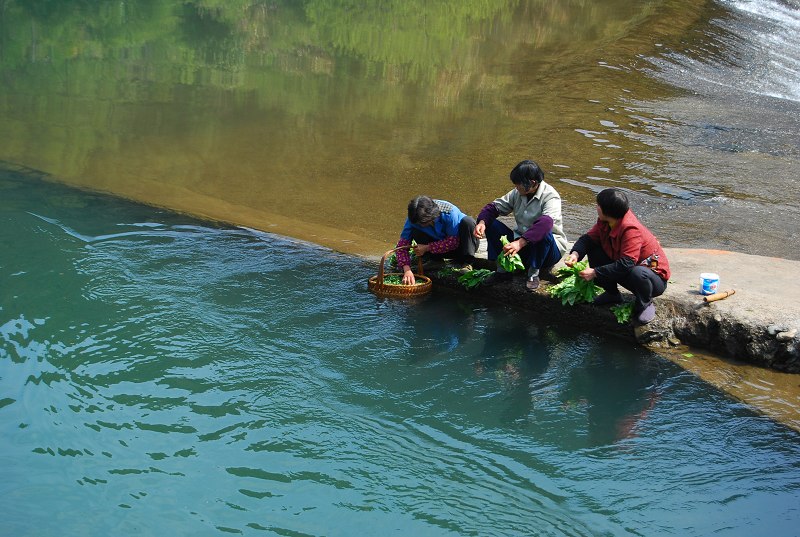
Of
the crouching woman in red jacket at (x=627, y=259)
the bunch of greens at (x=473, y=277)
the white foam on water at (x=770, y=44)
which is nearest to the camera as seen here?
the crouching woman in red jacket at (x=627, y=259)

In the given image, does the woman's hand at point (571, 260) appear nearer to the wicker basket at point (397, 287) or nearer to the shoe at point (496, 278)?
the shoe at point (496, 278)

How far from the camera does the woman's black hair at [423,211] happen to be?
6.50 metres

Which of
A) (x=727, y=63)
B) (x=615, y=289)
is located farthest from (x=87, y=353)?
(x=727, y=63)

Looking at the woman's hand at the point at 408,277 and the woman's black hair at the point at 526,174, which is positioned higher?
the woman's black hair at the point at 526,174

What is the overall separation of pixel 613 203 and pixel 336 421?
91.3 inches

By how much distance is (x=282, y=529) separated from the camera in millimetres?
4129

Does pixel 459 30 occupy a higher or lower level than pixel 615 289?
higher

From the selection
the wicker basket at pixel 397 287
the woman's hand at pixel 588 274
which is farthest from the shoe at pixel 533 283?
the wicker basket at pixel 397 287

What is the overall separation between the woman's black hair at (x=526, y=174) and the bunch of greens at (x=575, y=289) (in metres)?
0.67

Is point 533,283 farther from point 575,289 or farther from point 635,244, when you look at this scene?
point 635,244

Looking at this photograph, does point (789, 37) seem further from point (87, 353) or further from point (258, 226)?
point (87, 353)

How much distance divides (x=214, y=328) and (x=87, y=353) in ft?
2.84

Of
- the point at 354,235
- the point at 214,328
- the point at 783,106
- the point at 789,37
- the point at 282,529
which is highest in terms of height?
the point at 789,37

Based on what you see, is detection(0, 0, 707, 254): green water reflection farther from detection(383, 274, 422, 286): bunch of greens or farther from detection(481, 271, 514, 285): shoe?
detection(481, 271, 514, 285): shoe
